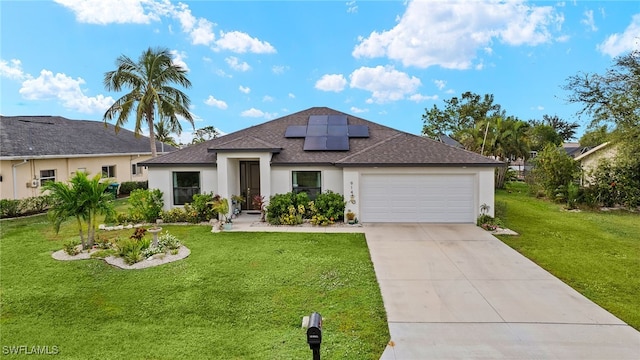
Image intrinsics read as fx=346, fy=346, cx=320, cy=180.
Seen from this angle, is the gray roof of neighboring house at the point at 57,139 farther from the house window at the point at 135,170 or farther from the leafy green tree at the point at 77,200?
the leafy green tree at the point at 77,200

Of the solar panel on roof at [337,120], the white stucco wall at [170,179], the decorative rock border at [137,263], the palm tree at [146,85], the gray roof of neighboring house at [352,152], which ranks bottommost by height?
the decorative rock border at [137,263]

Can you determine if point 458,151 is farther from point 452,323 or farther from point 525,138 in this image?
point 525,138

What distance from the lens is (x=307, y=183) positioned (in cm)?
1392

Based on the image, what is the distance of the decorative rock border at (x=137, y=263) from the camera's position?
823 centimetres

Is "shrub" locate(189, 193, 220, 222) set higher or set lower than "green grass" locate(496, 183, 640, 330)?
higher

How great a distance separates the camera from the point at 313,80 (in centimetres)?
2575

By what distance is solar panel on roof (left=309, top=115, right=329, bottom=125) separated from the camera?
53.8 feet

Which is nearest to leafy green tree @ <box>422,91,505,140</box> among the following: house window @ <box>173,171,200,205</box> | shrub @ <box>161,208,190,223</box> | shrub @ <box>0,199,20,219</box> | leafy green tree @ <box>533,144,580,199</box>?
leafy green tree @ <box>533,144,580,199</box>

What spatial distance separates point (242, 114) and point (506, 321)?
23776 mm

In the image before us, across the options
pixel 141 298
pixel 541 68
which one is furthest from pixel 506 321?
pixel 541 68

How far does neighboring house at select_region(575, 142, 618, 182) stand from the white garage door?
31.0ft

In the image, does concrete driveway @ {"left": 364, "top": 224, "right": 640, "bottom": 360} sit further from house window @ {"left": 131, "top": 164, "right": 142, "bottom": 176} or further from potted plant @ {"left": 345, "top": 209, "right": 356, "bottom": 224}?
house window @ {"left": 131, "top": 164, "right": 142, "bottom": 176}

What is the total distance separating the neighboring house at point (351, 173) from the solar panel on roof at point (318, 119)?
3.21ft

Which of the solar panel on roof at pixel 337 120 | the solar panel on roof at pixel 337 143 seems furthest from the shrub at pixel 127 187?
the solar panel on roof at pixel 337 143
